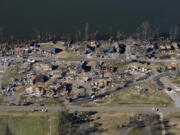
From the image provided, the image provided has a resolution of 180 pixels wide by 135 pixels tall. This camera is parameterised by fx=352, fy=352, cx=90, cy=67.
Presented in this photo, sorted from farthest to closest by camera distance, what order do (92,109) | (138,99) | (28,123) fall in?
1. (138,99)
2. (92,109)
3. (28,123)

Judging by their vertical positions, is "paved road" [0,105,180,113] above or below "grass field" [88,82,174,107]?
below

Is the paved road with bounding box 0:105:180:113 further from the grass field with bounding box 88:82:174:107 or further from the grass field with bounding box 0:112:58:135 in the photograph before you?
the grass field with bounding box 0:112:58:135

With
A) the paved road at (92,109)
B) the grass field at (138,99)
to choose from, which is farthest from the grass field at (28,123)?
the grass field at (138,99)

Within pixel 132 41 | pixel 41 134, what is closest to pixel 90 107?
pixel 41 134

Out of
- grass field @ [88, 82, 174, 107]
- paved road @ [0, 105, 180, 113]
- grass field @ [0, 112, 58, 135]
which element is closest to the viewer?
grass field @ [0, 112, 58, 135]

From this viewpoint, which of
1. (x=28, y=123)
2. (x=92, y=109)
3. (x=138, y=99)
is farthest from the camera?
(x=138, y=99)

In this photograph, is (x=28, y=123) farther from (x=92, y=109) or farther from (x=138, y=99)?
(x=138, y=99)

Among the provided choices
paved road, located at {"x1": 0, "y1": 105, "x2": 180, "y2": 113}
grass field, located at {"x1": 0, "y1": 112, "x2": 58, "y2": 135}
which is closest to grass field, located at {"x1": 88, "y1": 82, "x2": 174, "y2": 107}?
paved road, located at {"x1": 0, "y1": 105, "x2": 180, "y2": 113}

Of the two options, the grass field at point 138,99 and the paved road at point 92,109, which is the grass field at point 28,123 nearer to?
the paved road at point 92,109

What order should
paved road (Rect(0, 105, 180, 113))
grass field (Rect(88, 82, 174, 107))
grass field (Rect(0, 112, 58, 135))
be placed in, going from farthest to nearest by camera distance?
grass field (Rect(88, 82, 174, 107))
paved road (Rect(0, 105, 180, 113))
grass field (Rect(0, 112, 58, 135))

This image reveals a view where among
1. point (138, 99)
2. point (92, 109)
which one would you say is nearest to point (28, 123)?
point (92, 109)

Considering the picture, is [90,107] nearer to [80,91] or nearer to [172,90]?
[80,91]
